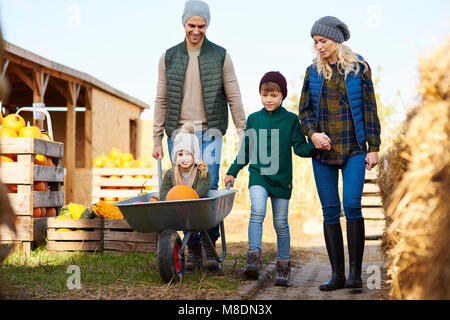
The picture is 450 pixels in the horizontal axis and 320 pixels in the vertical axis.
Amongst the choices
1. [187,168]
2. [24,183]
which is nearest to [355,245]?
[187,168]

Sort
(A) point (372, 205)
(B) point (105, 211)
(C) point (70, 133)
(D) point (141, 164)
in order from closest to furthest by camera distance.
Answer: (B) point (105, 211)
(A) point (372, 205)
(D) point (141, 164)
(C) point (70, 133)

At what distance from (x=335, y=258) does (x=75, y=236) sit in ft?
8.34

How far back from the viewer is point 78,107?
17.5 m

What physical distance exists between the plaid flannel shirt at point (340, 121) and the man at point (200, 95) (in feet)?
2.55

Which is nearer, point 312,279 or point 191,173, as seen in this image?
point 191,173


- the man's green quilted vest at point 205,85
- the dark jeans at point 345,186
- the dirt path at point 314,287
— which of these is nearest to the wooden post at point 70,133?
the dirt path at point 314,287

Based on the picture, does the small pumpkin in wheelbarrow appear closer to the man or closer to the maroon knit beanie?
the man

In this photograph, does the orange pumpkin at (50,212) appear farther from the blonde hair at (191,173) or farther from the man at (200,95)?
the blonde hair at (191,173)

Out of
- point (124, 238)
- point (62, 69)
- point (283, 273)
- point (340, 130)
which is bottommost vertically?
point (283, 273)

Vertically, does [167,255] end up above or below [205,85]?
below

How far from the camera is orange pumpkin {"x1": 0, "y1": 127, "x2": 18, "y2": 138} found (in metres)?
5.10

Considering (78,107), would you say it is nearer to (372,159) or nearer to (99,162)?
(99,162)

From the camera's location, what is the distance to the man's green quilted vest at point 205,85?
13.8ft
